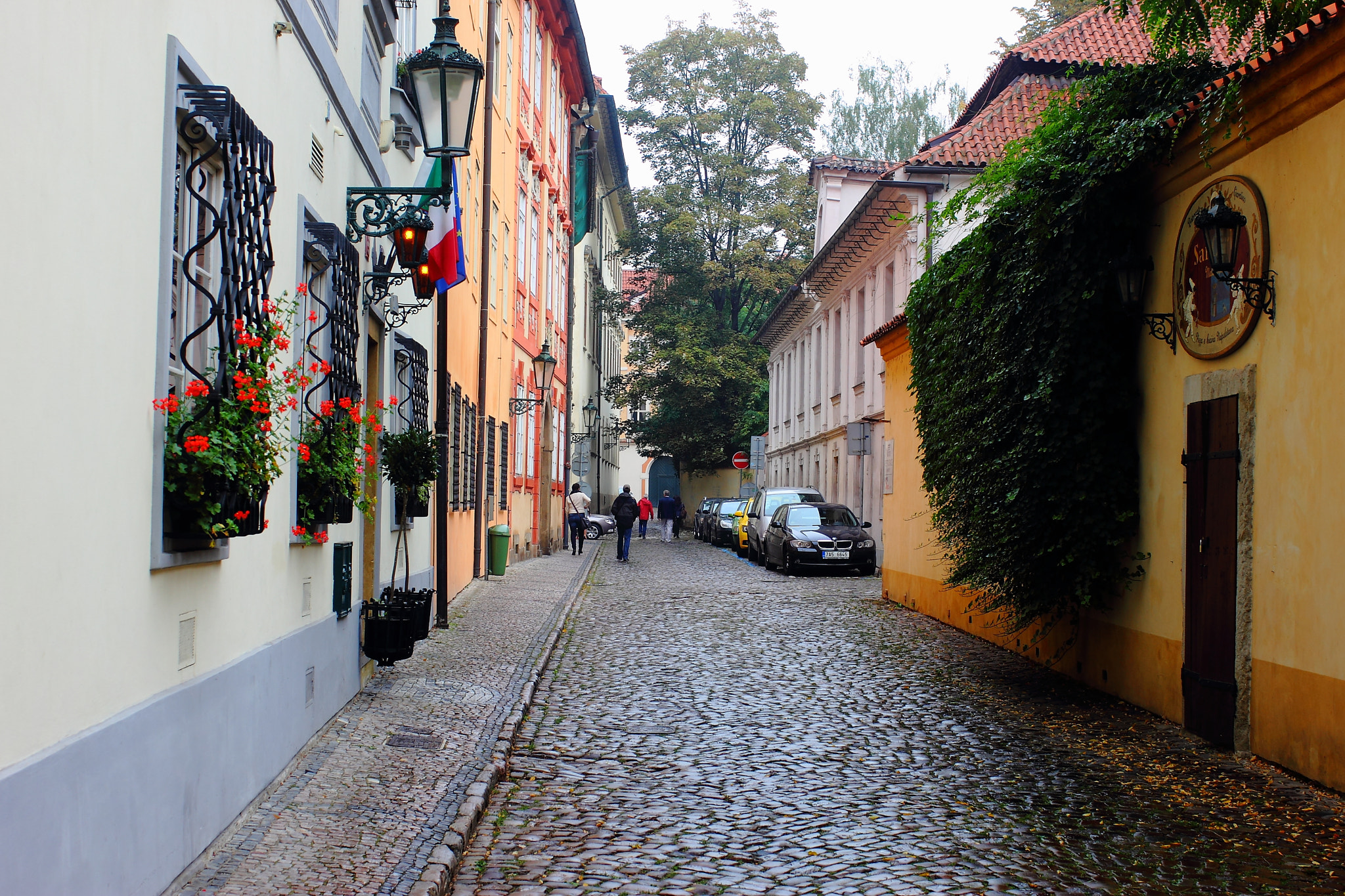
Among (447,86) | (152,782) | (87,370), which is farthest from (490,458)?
(87,370)

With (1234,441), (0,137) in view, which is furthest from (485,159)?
(0,137)

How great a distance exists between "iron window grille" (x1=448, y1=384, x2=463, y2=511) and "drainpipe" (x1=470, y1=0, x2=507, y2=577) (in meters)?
0.73

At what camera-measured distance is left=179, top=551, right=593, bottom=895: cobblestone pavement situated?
5020 millimetres

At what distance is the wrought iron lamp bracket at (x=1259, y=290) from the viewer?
761 centimetres

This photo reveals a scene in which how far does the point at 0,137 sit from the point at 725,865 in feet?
12.8

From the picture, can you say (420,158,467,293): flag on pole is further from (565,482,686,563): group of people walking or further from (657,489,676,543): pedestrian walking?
(657,489,676,543): pedestrian walking

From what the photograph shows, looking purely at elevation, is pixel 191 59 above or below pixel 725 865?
above

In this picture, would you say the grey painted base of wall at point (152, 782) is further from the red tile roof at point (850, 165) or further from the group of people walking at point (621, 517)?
the red tile roof at point (850, 165)

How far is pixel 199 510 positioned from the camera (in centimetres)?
485

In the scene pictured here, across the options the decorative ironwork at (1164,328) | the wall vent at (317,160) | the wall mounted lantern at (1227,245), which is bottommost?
the decorative ironwork at (1164,328)

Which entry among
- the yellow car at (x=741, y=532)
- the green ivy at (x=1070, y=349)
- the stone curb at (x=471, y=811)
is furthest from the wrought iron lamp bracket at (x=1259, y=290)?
the yellow car at (x=741, y=532)

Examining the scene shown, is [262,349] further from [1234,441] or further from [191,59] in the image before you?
[1234,441]

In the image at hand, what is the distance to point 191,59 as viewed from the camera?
5.04 m

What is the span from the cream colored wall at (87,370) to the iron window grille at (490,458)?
53.2ft
